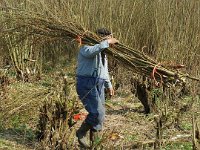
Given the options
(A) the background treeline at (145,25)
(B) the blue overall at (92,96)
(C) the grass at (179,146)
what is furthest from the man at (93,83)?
(A) the background treeline at (145,25)

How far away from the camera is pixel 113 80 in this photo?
9.84 meters

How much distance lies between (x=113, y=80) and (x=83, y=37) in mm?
3644

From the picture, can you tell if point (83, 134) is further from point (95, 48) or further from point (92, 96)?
point (95, 48)

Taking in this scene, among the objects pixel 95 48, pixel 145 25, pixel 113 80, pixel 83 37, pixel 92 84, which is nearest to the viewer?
pixel 95 48

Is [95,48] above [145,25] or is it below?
below

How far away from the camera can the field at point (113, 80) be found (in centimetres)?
602

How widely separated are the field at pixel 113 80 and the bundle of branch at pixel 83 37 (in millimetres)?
20

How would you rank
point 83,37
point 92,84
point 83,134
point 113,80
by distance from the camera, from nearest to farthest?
1. point 92,84
2. point 83,37
3. point 83,134
4. point 113,80

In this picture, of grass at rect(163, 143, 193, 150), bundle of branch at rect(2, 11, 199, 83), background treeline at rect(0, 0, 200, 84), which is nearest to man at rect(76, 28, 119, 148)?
bundle of branch at rect(2, 11, 199, 83)

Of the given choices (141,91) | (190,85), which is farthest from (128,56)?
(190,85)

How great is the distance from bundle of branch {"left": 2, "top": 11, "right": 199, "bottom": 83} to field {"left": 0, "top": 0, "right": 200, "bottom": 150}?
2 cm

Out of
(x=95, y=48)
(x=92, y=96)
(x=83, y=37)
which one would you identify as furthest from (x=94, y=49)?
(x=92, y=96)

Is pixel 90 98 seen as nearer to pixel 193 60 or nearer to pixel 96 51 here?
pixel 96 51

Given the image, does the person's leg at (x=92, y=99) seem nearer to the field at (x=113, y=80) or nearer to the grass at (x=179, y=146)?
the field at (x=113, y=80)
